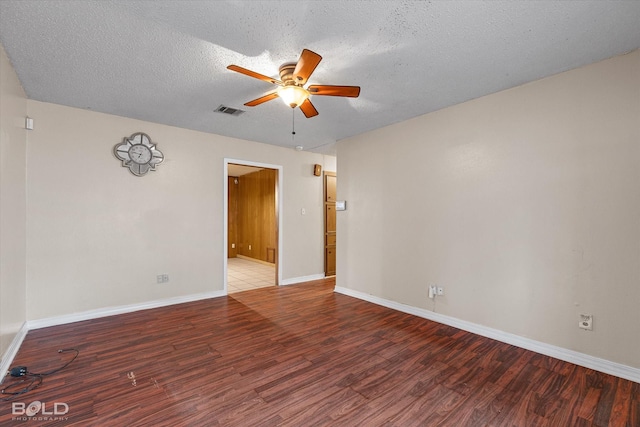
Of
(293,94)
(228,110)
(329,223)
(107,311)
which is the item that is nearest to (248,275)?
(329,223)

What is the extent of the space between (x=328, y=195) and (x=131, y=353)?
4.03 metres

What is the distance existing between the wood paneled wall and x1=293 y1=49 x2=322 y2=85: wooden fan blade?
4573mm

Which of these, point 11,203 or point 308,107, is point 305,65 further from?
point 11,203

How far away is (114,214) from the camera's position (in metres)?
3.59

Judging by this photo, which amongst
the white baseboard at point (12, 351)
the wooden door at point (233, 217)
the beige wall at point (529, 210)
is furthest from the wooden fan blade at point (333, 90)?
the wooden door at point (233, 217)

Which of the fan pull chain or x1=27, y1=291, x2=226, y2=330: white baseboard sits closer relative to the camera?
x1=27, y1=291, x2=226, y2=330: white baseboard

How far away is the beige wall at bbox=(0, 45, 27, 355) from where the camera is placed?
88.1 inches

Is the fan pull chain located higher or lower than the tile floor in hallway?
higher

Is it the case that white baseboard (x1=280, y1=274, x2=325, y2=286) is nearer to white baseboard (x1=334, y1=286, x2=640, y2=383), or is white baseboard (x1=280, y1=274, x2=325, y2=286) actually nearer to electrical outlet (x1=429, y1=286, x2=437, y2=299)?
white baseboard (x1=334, y1=286, x2=640, y2=383)

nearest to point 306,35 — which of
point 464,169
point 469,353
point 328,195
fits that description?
point 464,169

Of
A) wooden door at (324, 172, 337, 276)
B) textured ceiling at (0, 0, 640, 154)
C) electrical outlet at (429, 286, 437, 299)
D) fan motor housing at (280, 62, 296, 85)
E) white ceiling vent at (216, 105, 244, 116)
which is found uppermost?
textured ceiling at (0, 0, 640, 154)

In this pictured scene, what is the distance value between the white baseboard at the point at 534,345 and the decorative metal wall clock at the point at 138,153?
3738 mm

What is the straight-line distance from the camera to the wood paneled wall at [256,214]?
7.15 metres

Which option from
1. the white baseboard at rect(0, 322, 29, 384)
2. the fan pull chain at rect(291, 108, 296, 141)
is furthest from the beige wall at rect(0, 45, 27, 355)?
the fan pull chain at rect(291, 108, 296, 141)
